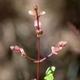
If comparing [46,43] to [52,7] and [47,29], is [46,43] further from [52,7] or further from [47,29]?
[52,7]

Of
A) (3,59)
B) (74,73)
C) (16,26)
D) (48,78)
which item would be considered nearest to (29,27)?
(16,26)

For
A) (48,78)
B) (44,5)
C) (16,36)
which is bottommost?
(16,36)

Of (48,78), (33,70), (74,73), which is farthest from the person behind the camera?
(33,70)

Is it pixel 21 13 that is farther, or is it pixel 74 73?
pixel 21 13

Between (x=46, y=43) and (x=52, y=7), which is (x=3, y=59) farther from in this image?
(x=52, y=7)

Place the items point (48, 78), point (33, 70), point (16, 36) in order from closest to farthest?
point (48, 78), point (33, 70), point (16, 36)

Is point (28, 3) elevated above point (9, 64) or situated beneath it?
elevated above
